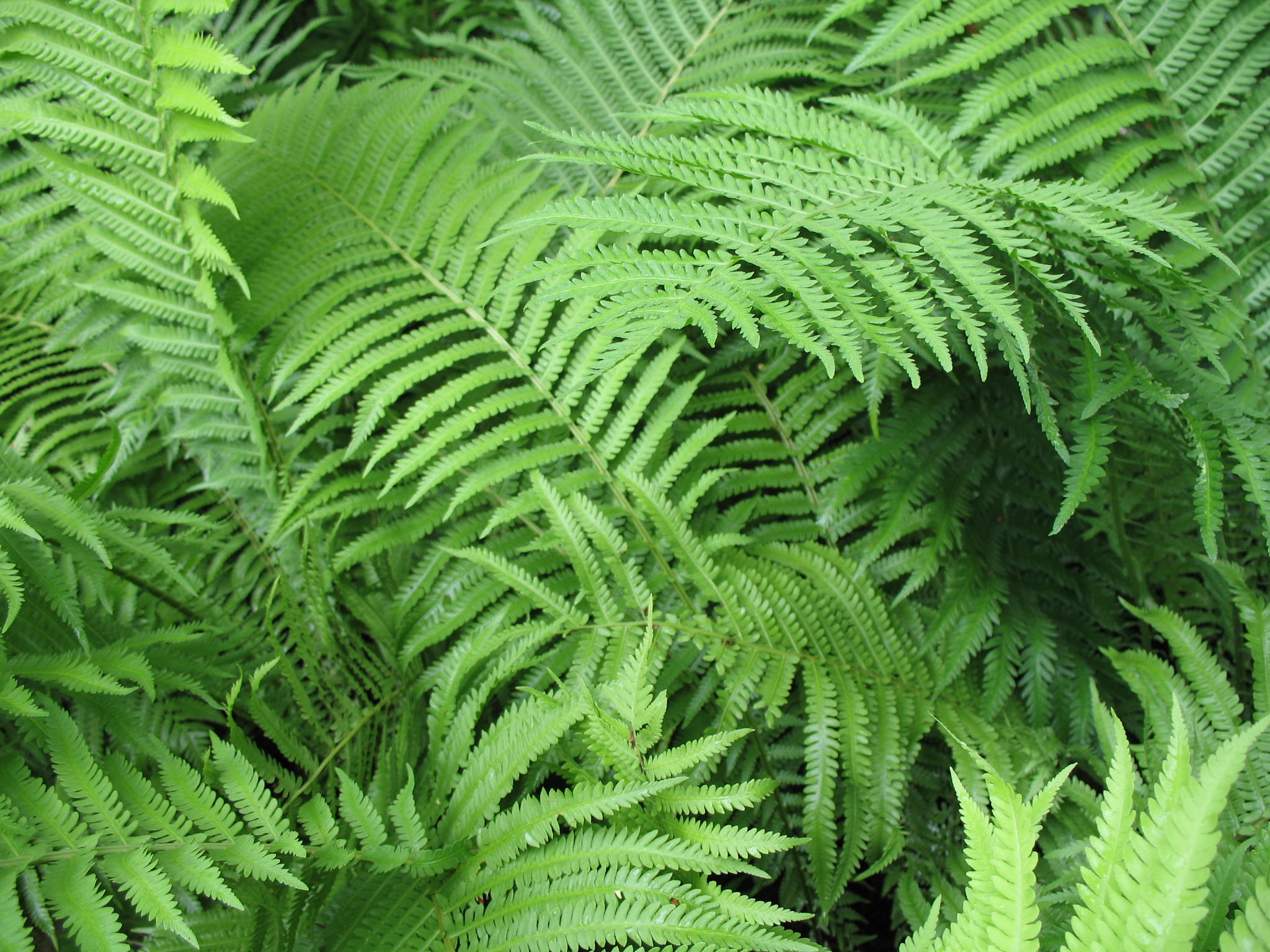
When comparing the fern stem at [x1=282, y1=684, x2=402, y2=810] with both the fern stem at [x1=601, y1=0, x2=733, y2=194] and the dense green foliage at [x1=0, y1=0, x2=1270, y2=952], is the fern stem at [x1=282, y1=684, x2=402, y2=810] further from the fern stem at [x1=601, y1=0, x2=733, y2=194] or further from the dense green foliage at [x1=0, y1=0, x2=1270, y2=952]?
the fern stem at [x1=601, y1=0, x2=733, y2=194]

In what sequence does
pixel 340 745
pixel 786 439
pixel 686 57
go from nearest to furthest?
pixel 340 745, pixel 786 439, pixel 686 57

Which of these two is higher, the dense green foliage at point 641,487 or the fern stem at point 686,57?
the fern stem at point 686,57

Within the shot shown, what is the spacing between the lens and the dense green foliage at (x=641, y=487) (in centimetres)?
100

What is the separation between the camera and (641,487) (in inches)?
50.7

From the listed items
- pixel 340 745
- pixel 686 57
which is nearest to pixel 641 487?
pixel 340 745

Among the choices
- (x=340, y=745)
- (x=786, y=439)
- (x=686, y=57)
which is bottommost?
(x=340, y=745)

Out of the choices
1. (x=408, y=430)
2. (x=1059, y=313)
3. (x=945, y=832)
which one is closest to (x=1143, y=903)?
(x=945, y=832)

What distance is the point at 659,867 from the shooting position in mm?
987

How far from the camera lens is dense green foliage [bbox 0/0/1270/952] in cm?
100

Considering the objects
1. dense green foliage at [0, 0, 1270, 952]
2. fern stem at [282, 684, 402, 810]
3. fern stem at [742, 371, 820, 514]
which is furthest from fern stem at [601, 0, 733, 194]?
fern stem at [282, 684, 402, 810]

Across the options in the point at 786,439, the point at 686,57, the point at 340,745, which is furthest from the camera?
the point at 686,57

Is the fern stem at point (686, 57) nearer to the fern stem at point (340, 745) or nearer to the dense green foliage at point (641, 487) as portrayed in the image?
the dense green foliage at point (641, 487)

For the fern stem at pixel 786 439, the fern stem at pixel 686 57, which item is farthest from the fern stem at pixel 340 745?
the fern stem at pixel 686 57

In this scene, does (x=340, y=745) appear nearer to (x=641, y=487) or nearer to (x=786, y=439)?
(x=641, y=487)
